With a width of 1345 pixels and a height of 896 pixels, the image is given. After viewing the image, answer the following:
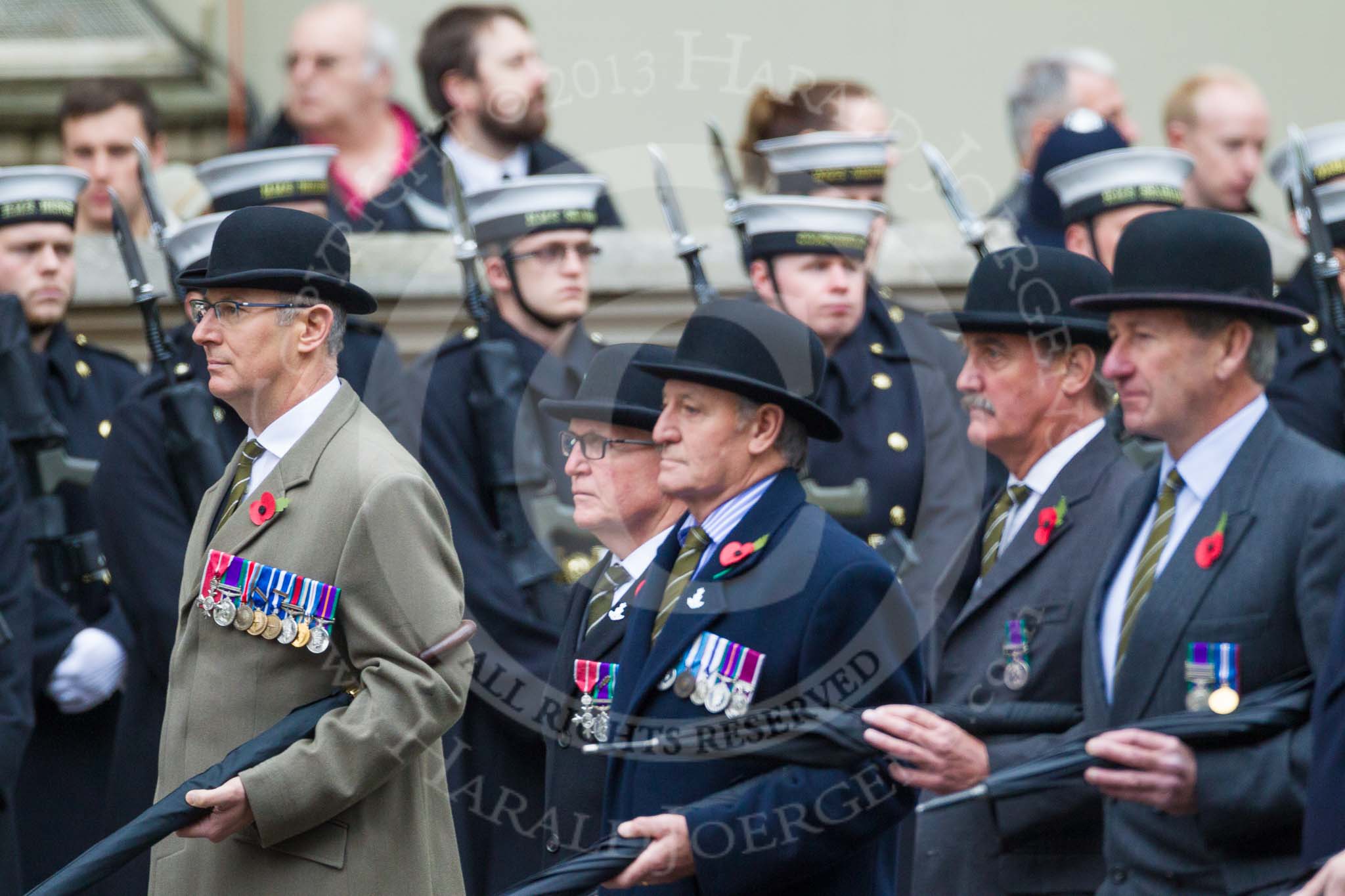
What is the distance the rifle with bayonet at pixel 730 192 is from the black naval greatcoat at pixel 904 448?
49 centimetres

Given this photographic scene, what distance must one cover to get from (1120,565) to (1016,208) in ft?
12.0

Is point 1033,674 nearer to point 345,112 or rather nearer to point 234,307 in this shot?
point 234,307

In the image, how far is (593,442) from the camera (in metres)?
5.38

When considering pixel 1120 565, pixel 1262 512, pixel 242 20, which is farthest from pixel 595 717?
pixel 242 20

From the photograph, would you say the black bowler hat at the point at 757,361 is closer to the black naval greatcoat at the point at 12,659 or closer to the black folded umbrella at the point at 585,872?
the black folded umbrella at the point at 585,872

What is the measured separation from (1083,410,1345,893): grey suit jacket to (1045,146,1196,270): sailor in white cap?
8.45ft

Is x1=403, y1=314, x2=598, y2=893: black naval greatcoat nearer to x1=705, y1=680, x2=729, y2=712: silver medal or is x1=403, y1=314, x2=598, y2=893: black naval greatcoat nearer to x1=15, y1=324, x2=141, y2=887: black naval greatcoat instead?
x1=15, y1=324, x2=141, y2=887: black naval greatcoat

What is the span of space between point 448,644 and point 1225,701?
1492mm

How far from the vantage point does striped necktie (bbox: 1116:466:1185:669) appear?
450cm

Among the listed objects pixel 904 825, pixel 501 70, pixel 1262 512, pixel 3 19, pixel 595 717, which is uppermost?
pixel 3 19

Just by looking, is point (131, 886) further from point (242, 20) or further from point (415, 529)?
point (242, 20)

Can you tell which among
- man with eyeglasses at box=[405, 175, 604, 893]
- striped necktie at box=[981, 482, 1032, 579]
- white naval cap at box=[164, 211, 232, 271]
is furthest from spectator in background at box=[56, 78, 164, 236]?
striped necktie at box=[981, 482, 1032, 579]

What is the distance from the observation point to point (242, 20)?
11.8m

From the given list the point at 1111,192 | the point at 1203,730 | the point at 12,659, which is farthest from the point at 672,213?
the point at 1203,730
